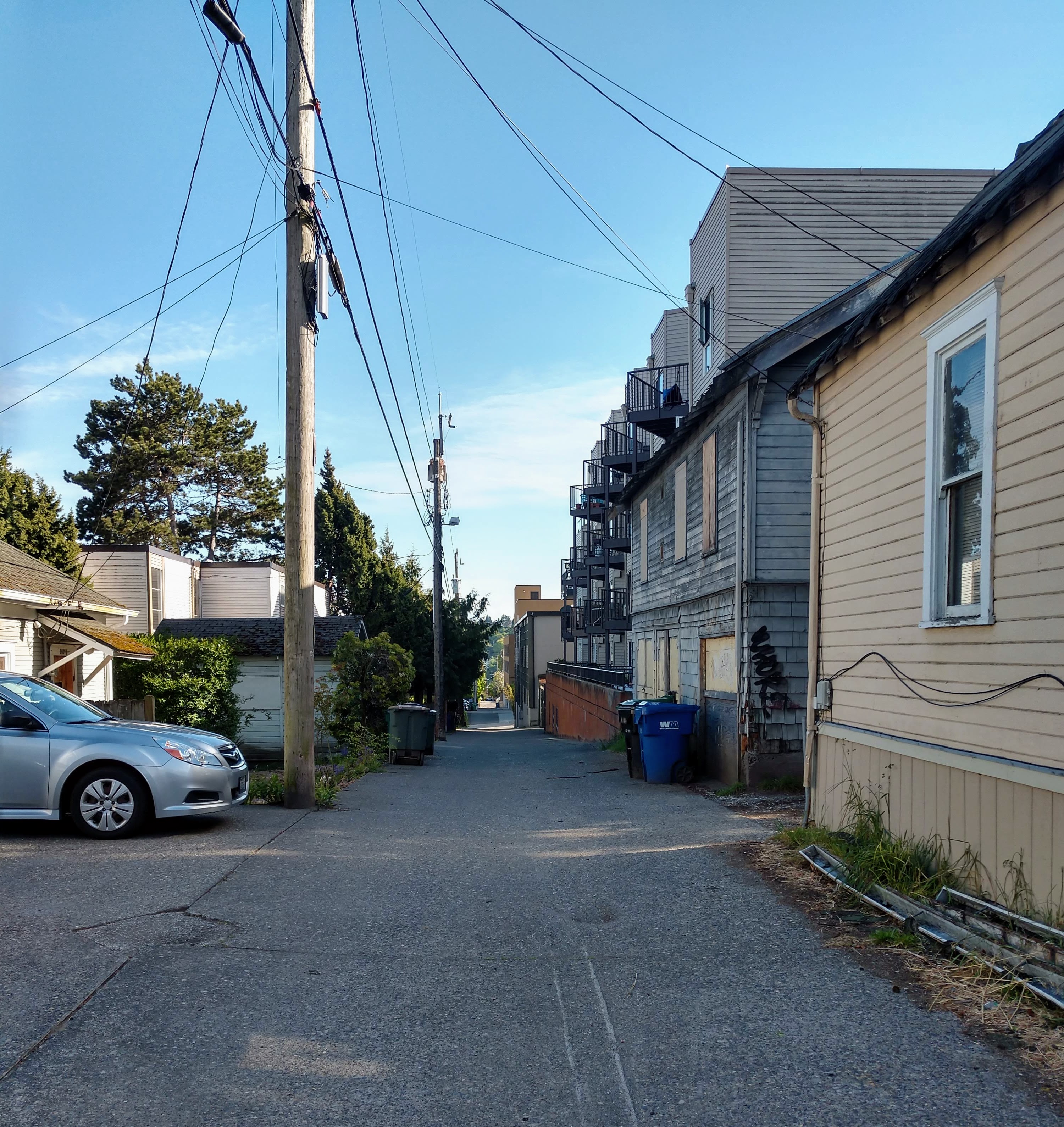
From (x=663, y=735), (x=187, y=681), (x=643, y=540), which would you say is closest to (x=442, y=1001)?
(x=663, y=735)

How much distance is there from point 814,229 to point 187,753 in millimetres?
16711

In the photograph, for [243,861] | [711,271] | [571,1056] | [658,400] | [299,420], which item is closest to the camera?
[571,1056]

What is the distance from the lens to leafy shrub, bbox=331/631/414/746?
64.5 ft

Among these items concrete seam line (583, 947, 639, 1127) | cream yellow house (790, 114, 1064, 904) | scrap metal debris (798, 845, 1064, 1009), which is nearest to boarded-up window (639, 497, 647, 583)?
cream yellow house (790, 114, 1064, 904)

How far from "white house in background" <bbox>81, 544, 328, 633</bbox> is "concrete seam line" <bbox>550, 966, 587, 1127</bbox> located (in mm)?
19453

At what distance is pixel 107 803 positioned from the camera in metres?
8.34

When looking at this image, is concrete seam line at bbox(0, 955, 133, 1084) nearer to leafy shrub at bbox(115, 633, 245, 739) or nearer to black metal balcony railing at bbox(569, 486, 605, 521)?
leafy shrub at bbox(115, 633, 245, 739)

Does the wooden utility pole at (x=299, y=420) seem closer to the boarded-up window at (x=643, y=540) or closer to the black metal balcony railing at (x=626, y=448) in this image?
the boarded-up window at (x=643, y=540)

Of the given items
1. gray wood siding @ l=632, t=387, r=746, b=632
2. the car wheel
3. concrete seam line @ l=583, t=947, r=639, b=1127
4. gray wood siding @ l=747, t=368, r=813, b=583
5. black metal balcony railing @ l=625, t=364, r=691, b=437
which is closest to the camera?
concrete seam line @ l=583, t=947, r=639, b=1127

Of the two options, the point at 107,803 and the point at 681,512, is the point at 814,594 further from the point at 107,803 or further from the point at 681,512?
the point at 681,512

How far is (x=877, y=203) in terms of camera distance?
65.6ft

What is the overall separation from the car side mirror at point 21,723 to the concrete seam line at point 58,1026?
4.00 m

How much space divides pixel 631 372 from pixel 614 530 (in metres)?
15.0

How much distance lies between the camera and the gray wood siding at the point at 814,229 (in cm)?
1952
